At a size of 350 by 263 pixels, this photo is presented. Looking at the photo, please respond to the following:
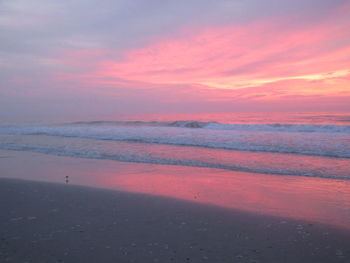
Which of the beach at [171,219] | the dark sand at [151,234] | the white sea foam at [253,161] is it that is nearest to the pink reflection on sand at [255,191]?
the beach at [171,219]

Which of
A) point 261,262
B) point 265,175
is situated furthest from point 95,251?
point 265,175

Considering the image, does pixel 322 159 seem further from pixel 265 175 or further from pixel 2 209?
pixel 2 209

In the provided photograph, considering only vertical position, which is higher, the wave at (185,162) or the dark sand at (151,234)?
the wave at (185,162)

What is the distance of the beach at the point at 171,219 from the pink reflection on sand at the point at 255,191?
2cm

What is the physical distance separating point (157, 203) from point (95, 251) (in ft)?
7.64

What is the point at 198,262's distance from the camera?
3.45 m

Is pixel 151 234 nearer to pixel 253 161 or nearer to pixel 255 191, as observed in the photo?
pixel 255 191

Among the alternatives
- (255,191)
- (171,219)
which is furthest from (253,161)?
(171,219)

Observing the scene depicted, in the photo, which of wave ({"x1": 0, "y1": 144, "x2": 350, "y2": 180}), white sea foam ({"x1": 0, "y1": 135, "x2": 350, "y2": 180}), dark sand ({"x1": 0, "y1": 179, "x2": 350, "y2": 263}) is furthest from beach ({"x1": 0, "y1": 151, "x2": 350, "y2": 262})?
white sea foam ({"x1": 0, "y1": 135, "x2": 350, "y2": 180})

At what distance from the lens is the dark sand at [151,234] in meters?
3.63

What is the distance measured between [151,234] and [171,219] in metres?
0.77

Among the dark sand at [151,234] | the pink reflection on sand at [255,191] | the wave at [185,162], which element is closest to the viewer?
the dark sand at [151,234]

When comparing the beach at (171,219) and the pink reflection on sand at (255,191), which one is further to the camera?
the pink reflection on sand at (255,191)

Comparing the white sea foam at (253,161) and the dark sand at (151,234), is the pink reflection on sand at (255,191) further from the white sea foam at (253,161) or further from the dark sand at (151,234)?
the white sea foam at (253,161)
